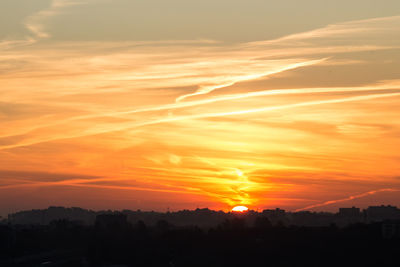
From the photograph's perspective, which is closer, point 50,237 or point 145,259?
point 145,259

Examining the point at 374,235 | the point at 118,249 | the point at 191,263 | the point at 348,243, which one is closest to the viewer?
the point at 191,263

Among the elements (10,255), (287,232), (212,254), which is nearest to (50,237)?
(10,255)

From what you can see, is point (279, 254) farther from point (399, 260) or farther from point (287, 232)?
point (287, 232)

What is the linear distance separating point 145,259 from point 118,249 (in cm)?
2084

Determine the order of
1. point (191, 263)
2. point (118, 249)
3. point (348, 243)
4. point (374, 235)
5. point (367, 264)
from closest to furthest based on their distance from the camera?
point (367, 264) → point (191, 263) → point (348, 243) → point (374, 235) → point (118, 249)

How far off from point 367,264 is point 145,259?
36.1 meters

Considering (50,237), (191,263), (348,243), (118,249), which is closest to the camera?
(191,263)

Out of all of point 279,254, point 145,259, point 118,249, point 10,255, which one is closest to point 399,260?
point 279,254

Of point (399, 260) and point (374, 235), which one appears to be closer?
point (399, 260)

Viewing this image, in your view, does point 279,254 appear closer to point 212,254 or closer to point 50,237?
point 212,254

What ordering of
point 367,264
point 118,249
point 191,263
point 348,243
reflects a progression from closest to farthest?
point 367,264
point 191,263
point 348,243
point 118,249

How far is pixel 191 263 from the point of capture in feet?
320

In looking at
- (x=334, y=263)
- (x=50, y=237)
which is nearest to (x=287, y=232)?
(x=334, y=263)

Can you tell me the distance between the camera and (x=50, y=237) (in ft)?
590
